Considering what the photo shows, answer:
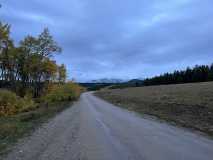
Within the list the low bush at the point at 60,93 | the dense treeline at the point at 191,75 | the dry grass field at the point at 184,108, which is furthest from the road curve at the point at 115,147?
the dense treeline at the point at 191,75

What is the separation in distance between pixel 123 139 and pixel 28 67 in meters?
37.3

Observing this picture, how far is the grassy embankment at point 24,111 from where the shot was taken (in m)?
11.4

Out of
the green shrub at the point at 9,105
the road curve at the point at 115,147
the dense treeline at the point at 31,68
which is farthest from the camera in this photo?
the dense treeline at the point at 31,68

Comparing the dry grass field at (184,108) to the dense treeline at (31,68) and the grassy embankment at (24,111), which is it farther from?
the dense treeline at (31,68)

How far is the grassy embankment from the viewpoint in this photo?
11.4m

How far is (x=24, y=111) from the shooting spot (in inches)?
1118

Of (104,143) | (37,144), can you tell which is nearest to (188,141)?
(104,143)

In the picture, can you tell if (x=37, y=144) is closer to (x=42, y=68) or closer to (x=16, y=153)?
→ (x=16, y=153)

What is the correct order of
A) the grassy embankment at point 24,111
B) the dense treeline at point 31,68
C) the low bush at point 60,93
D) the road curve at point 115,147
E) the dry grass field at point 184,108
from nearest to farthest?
the road curve at point 115,147, the grassy embankment at point 24,111, the dry grass field at point 184,108, the dense treeline at point 31,68, the low bush at point 60,93

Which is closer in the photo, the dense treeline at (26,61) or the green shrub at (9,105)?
the green shrub at (9,105)

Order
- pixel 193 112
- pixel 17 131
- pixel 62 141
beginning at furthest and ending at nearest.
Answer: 1. pixel 193 112
2. pixel 17 131
3. pixel 62 141

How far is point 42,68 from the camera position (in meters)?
44.5

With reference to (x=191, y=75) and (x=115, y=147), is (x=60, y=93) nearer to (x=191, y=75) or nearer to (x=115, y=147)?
(x=115, y=147)

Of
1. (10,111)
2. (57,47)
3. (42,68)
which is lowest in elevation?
(10,111)
